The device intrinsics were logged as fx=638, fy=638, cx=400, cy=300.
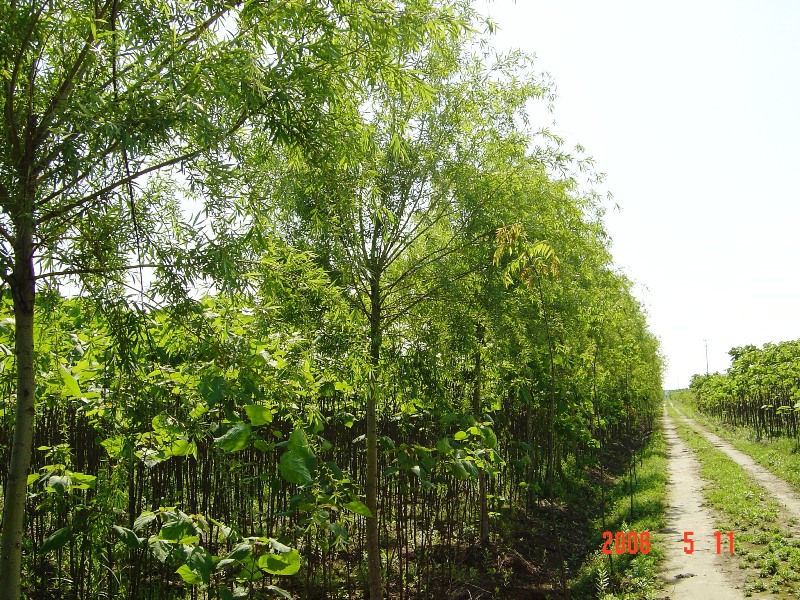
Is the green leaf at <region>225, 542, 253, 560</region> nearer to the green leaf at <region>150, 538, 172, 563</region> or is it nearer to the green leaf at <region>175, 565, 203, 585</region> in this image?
the green leaf at <region>175, 565, 203, 585</region>

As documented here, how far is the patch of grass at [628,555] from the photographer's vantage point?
7.89m

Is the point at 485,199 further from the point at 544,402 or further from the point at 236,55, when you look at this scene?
the point at 544,402

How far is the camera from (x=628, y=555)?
9641mm

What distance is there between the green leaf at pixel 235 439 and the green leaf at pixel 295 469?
0.82 feet

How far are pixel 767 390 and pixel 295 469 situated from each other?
30.4 meters

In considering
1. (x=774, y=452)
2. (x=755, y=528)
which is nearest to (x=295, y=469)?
(x=755, y=528)

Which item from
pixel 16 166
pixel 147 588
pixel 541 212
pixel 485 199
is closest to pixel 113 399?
pixel 16 166

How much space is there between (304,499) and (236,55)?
287cm

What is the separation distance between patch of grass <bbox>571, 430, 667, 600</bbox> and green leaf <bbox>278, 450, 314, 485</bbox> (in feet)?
17.6

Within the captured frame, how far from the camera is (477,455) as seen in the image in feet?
17.7

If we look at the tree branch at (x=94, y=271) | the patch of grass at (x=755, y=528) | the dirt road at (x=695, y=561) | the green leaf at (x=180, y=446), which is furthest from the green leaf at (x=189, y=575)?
the patch of grass at (x=755, y=528)

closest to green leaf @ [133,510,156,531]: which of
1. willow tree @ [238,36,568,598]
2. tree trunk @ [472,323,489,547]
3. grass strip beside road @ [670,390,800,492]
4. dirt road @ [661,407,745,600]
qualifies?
willow tree @ [238,36,568,598]
